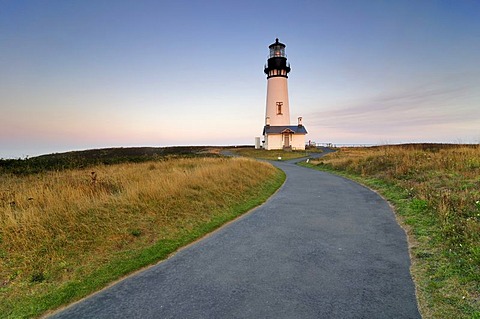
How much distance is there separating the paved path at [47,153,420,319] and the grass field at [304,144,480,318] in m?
0.30

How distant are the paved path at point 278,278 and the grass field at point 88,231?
55 centimetres

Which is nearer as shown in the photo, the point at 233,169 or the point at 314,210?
the point at 314,210

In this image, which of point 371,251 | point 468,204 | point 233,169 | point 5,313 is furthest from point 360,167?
point 5,313

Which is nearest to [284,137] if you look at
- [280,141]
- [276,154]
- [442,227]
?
[280,141]

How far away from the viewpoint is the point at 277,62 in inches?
1879

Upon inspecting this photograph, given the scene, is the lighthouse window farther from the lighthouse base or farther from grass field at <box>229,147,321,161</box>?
grass field at <box>229,147,321,161</box>

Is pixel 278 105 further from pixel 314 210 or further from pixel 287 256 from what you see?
pixel 287 256

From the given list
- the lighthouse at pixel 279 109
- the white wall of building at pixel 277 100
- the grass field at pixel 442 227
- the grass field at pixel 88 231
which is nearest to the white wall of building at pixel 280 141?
the lighthouse at pixel 279 109

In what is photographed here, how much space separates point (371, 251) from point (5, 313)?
652cm

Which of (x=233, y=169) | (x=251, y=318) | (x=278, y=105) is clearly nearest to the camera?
(x=251, y=318)

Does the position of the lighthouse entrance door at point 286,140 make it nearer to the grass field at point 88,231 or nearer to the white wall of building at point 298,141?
the white wall of building at point 298,141

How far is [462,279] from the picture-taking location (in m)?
4.33

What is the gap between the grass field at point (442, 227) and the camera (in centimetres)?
396

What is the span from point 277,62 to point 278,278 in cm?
4753
